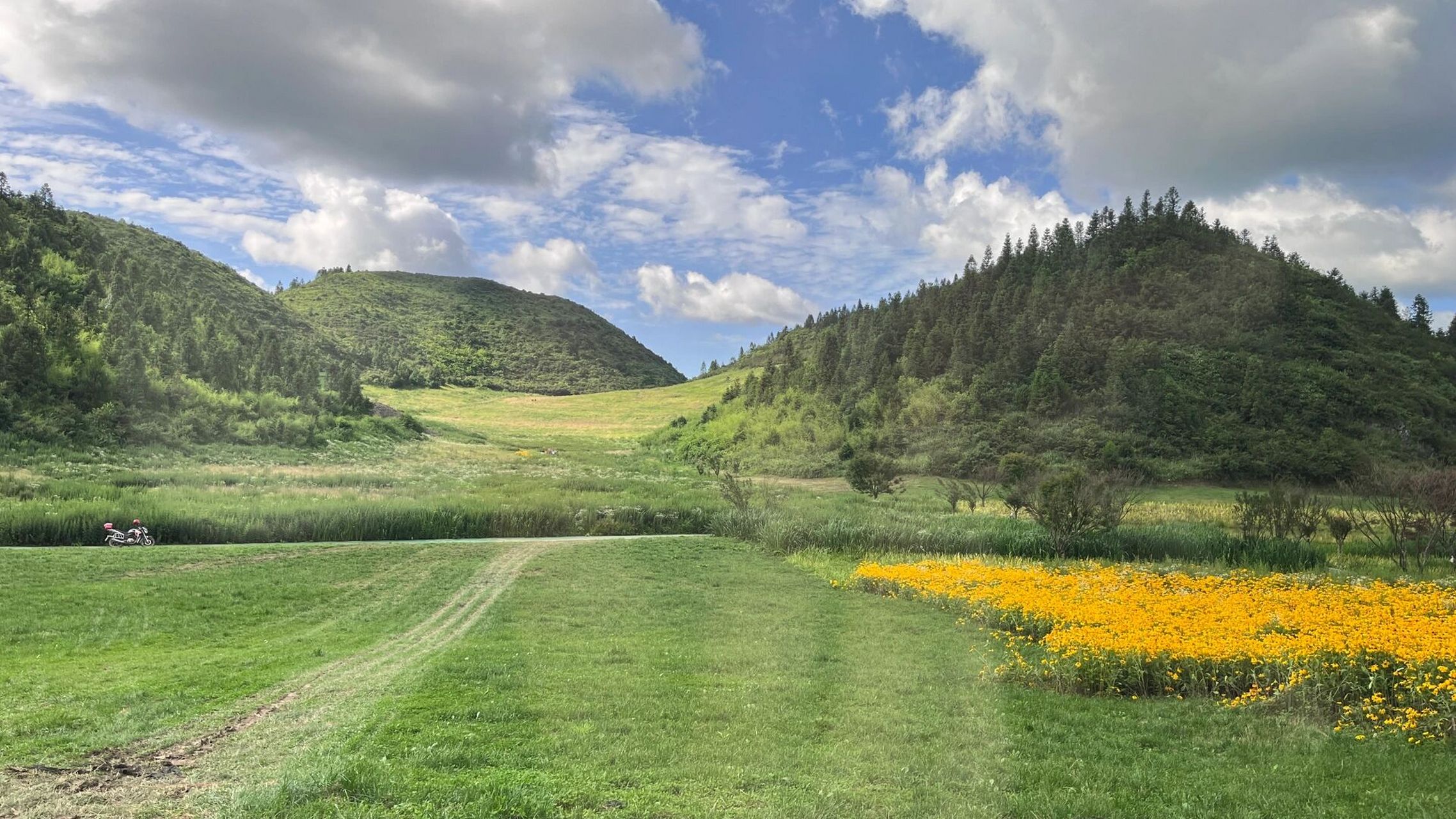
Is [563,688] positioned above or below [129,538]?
above

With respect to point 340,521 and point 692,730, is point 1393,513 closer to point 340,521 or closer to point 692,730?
point 692,730

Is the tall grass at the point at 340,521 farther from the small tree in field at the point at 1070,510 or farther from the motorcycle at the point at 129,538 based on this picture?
the small tree in field at the point at 1070,510

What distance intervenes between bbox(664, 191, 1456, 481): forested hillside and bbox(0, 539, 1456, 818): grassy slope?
174 ft

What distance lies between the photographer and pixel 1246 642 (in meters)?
11.7

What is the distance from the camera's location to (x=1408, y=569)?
2705 centimetres

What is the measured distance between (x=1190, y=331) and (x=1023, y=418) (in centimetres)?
3291

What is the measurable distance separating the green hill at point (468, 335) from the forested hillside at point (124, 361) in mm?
19215

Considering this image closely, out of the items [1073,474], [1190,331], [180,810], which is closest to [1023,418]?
[1190,331]

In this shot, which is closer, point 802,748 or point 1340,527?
point 802,748

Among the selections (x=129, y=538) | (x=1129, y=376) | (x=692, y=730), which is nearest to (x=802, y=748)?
(x=692, y=730)

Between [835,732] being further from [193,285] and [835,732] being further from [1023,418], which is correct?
[1023,418]

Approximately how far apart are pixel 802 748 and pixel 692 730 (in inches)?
54.0

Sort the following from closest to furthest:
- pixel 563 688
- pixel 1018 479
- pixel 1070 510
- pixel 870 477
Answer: pixel 563 688
pixel 1070 510
pixel 1018 479
pixel 870 477

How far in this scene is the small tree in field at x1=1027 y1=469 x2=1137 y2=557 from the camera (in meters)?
29.1
